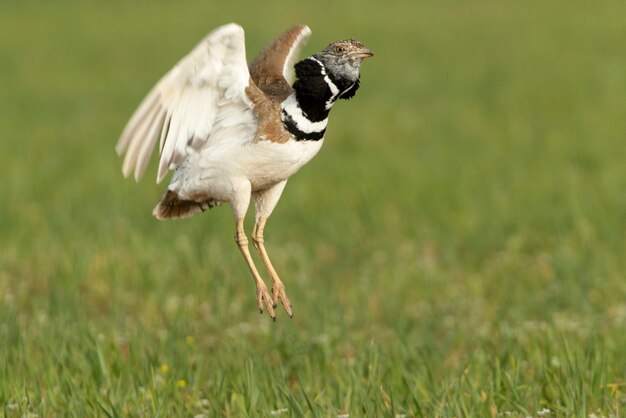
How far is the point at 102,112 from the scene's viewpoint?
1820 centimetres

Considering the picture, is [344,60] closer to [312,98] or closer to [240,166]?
[312,98]

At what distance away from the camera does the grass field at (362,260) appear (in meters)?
5.96

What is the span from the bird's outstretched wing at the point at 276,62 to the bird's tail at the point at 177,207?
1.96 ft

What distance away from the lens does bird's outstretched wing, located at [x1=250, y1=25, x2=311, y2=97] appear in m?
5.25

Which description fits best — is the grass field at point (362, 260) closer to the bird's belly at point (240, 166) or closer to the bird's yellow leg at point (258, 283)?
the bird's yellow leg at point (258, 283)

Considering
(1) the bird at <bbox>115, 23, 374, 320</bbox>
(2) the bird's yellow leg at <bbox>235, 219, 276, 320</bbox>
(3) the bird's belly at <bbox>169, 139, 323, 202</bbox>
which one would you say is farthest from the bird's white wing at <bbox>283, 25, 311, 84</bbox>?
(2) the bird's yellow leg at <bbox>235, 219, 276, 320</bbox>

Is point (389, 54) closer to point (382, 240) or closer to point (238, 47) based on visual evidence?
point (382, 240)

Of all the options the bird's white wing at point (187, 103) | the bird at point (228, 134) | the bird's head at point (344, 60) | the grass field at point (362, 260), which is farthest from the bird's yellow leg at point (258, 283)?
the grass field at point (362, 260)

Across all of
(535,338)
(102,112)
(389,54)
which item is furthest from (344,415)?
(389,54)

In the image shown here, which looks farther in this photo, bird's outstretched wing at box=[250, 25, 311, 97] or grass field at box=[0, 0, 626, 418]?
grass field at box=[0, 0, 626, 418]

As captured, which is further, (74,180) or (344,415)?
(74,180)

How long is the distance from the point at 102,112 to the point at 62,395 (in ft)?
42.0

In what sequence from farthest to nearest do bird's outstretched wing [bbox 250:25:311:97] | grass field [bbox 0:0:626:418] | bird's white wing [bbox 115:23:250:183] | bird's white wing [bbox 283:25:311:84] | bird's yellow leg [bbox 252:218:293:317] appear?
grass field [bbox 0:0:626:418]
bird's white wing [bbox 283:25:311:84]
bird's outstretched wing [bbox 250:25:311:97]
bird's white wing [bbox 115:23:250:183]
bird's yellow leg [bbox 252:218:293:317]

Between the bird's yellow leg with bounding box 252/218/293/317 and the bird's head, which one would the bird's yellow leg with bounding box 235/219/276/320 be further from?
the bird's head
